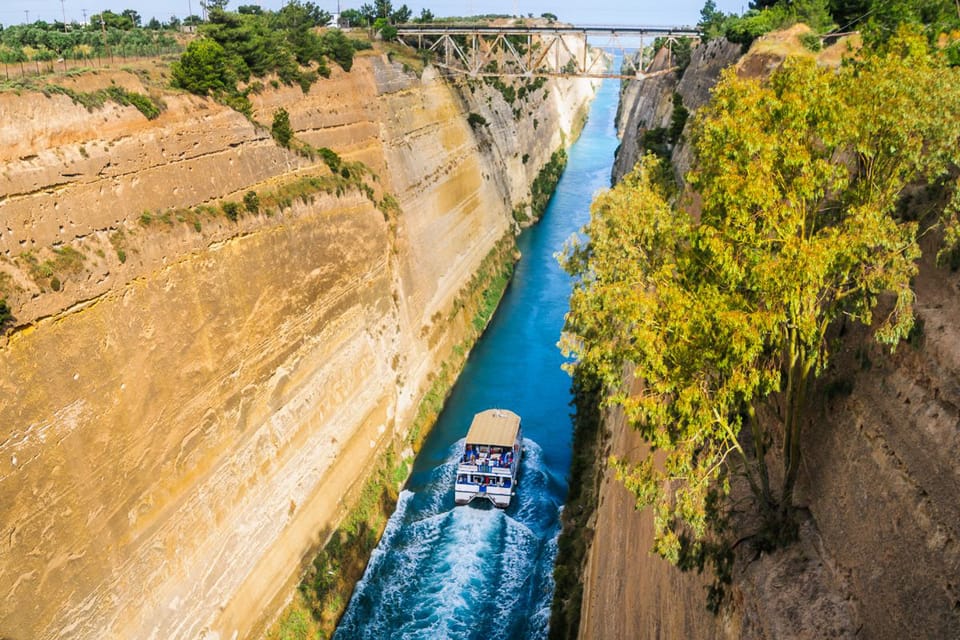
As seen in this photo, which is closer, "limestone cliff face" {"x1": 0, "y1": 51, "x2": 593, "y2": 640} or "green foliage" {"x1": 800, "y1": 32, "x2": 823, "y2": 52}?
"limestone cliff face" {"x1": 0, "y1": 51, "x2": 593, "y2": 640}

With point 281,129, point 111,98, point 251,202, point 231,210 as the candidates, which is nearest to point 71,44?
→ point 281,129

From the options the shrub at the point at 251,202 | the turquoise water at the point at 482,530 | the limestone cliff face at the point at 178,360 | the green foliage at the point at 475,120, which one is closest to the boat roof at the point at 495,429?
the turquoise water at the point at 482,530

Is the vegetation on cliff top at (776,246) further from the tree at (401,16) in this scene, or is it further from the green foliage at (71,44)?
the tree at (401,16)

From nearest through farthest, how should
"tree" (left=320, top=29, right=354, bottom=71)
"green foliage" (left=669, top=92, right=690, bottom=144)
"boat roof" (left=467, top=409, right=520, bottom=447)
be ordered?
"boat roof" (left=467, top=409, right=520, bottom=447) < "tree" (left=320, top=29, right=354, bottom=71) < "green foliage" (left=669, top=92, right=690, bottom=144)

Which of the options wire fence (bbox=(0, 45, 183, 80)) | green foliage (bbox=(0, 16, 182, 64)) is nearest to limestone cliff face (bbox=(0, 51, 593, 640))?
wire fence (bbox=(0, 45, 183, 80))

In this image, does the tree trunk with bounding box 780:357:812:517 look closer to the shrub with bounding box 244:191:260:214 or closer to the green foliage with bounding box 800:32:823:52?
the shrub with bounding box 244:191:260:214

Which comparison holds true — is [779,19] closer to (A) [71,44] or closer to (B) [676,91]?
(B) [676,91]

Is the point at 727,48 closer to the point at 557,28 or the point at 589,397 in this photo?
the point at 557,28
